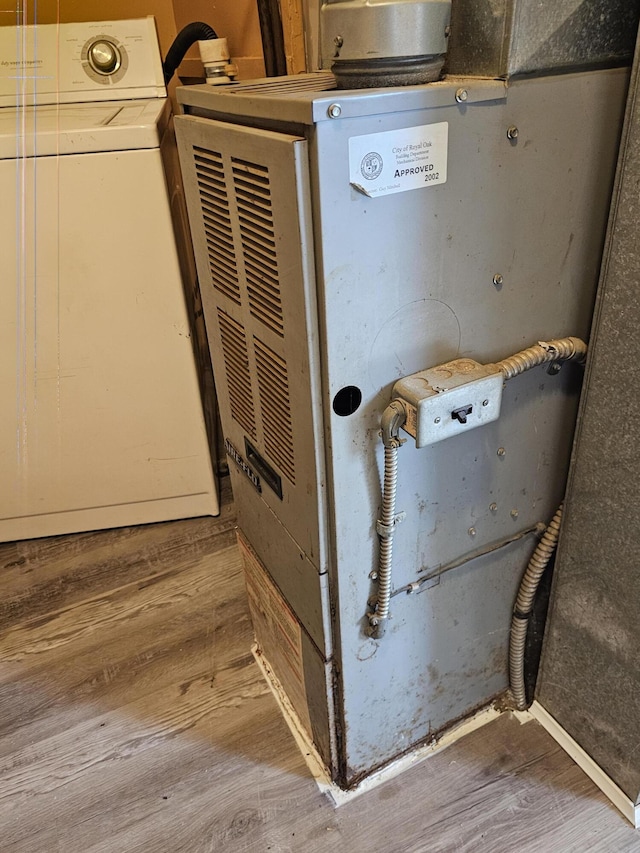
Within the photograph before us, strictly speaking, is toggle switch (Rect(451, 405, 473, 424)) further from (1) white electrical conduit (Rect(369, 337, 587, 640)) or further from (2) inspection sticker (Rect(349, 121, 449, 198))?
(2) inspection sticker (Rect(349, 121, 449, 198))

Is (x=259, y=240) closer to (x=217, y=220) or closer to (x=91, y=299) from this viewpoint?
(x=217, y=220)

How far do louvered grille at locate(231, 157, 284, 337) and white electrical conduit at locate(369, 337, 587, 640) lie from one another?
0.18m

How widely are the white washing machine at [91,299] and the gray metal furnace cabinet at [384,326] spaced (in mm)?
491

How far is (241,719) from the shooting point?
4.12ft

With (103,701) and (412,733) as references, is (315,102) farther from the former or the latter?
(103,701)

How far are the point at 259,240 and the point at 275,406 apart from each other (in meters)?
0.22

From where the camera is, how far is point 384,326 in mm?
740

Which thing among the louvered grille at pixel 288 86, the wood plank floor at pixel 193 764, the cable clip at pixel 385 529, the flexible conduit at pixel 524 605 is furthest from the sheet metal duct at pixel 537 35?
the wood plank floor at pixel 193 764

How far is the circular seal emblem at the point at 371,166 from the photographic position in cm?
64

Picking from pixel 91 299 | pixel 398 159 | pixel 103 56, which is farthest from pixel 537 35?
pixel 103 56

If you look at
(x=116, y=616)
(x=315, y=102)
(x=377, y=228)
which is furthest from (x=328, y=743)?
(x=315, y=102)

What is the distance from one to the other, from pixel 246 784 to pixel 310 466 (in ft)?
2.25

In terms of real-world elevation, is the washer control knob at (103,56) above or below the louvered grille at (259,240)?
above

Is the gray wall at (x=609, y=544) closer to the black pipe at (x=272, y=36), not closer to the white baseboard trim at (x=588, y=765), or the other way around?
the white baseboard trim at (x=588, y=765)
